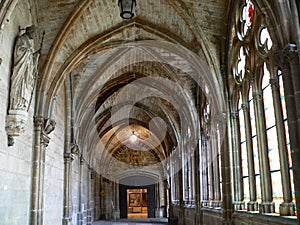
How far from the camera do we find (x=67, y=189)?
12039 millimetres

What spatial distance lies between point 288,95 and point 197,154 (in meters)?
8.55

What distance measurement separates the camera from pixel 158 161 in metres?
26.9

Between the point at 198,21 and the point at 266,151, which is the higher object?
the point at 198,21

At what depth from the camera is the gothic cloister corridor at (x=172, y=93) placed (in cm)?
596

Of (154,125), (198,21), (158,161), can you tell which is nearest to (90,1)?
(198,21)

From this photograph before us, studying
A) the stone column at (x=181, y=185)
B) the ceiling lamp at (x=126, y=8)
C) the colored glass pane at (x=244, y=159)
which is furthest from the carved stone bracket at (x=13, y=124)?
the stone column at (x=181, y=185)

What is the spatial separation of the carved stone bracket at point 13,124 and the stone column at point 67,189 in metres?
5.71

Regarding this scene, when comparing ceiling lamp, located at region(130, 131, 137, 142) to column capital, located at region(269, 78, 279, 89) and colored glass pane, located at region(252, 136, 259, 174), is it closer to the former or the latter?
colored glass pane, located at region(252, 136, 259, 174)

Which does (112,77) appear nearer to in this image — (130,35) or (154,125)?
(130,35)

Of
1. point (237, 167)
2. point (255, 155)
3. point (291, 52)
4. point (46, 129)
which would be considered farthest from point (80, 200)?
point (291, 52)

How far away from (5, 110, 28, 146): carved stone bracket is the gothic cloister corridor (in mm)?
18

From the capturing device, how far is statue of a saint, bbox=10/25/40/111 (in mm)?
6641

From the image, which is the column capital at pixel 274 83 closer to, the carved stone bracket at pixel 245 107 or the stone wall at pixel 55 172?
the carved stone bracket at pixel 245 107

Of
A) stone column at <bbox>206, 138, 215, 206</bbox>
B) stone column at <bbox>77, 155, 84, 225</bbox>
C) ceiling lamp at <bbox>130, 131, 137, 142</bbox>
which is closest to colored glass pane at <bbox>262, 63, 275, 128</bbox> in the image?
stone column at <bbox>206, 138, 215, 206</bbox>
